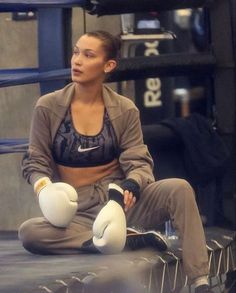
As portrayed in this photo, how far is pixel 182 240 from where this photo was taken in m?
6.21

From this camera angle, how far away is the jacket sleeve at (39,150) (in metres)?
6.23

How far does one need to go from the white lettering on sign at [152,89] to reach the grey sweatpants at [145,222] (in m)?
3.20

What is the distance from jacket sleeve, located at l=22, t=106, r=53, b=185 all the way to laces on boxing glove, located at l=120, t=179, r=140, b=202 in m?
0.38

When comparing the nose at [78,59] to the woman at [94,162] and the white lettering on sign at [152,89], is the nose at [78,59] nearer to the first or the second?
the woman at [94,162]

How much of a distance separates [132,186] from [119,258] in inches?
14.2

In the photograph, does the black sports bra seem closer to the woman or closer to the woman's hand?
the woman

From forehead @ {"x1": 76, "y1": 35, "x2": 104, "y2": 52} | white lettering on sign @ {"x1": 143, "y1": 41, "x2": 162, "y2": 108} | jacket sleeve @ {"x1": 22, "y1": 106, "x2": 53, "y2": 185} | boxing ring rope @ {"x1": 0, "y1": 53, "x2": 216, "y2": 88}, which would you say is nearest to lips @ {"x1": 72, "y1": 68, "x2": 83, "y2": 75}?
forehead @ {"x1": 76, "y1": 35, "x2": 104, "y2": 52}

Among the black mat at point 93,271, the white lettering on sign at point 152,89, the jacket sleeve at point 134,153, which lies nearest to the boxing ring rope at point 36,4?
the jacket sleeve at point 134,153

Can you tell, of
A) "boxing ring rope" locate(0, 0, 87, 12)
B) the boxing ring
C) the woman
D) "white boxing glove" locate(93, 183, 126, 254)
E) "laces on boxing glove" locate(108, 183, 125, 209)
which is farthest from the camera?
"boxing ring rope" locate(0, 0, 87, 12)

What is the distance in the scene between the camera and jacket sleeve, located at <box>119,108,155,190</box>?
6.26 metres

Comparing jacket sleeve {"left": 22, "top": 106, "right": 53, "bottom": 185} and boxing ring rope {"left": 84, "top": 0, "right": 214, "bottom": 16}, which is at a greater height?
boxing ring rope {"left": 84, "top": 0, "right": 214, "bottom": 16}

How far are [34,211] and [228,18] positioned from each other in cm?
167

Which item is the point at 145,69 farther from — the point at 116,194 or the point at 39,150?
the point at 116,194

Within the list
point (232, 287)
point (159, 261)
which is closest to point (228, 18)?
point (232, 287)
